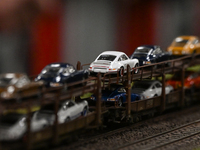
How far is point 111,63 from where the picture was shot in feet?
62.0

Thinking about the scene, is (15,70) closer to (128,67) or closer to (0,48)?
(0,48)

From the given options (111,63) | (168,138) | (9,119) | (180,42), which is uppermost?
(180,42)

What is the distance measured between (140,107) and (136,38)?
7775 mm

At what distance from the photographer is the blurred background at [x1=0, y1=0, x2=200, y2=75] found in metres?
20.0

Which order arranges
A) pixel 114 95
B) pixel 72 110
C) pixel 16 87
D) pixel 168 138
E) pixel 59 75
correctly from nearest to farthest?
1. pixel 16 87
2. pixel 59 75
3. pixel 72 110
4. pixel 168 138
5. pixel 114 95

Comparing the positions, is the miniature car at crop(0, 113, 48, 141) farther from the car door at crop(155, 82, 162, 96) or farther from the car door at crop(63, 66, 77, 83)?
the car door at crop(155, 82, 162, 96)

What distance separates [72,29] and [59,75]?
7.06 meters

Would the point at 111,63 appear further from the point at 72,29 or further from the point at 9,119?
the point at 9,119

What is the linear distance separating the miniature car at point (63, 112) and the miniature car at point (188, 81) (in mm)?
9090

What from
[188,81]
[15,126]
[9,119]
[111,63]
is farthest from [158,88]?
[15,126]

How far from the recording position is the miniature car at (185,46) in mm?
24625

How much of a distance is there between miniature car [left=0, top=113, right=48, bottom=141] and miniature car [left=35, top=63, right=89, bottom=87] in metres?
1.69

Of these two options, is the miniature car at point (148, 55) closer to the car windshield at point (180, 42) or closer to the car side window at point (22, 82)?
the car windshield at point (180, 42)

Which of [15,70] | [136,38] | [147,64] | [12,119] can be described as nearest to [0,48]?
[15,70]
